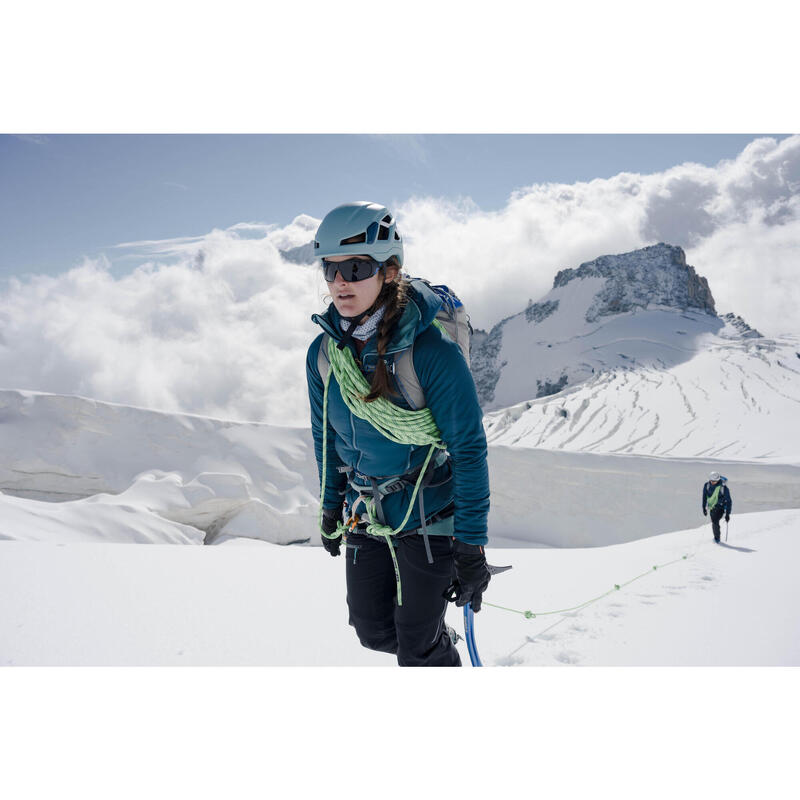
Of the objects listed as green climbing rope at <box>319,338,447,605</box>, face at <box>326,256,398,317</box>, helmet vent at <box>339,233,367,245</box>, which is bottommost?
green climbing rope at <box>319,338,447,605</box>

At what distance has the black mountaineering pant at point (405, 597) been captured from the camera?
75.4 inches

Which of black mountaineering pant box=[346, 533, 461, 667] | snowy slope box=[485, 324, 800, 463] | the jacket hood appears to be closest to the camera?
the jacket hood

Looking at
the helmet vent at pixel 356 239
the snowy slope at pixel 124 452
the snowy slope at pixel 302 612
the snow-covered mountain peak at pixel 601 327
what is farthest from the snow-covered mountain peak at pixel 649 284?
the helmet vent at pixel 356 239

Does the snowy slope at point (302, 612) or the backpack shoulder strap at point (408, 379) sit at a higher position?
the backpack shoulder strap at point (408, 379)

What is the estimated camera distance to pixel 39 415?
11.8 metres

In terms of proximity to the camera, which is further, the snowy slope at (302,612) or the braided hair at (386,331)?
the snowy slope at (302,612)

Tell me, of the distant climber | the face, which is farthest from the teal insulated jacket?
the distant climber

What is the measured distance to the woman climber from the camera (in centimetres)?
180

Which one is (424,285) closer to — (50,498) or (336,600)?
(336,600)

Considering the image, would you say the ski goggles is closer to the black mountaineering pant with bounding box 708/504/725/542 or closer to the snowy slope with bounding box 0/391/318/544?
the black mountaineering pant with bounding box 708/504/725/542

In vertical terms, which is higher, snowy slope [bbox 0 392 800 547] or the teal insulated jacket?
snowy slope [bbox 0 392 800 547]

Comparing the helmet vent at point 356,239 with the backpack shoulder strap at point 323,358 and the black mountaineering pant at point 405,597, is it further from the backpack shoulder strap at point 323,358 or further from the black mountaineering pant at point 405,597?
the black mountaineering pant at point 405,597

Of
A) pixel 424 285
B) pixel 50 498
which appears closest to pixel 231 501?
pixel 50 498

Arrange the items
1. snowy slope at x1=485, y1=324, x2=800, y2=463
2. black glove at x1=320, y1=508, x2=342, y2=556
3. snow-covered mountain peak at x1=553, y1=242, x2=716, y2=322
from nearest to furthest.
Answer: black glove at x1=320, y1=508, x2=342, y2=556, snowy slope at x1=485, y1=324, x2=800, y2=463, snow-covered mountain peak at x1=553, y1=242, x2=716, y2=322
